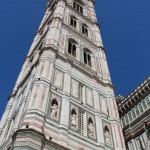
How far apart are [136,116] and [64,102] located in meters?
6.13

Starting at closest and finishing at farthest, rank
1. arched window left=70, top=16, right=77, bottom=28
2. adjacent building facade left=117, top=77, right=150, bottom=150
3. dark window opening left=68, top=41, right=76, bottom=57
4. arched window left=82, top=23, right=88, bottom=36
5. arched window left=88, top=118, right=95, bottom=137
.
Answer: arched window left=88, top=118, right=95, bottom=137 → adjacent building facade left=117, top=77, right=150, bottom=150 → dark window opening left=68, top=41, right=76, bottom=57 → arched window left=70, top=16, right=77, bottom=28 → arched window left=82, top=23, right=88, bottom=36

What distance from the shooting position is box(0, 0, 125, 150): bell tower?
10430mm

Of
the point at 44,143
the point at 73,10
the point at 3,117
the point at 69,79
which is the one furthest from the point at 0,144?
the point at 73,10

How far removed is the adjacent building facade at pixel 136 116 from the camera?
1505 centimetres

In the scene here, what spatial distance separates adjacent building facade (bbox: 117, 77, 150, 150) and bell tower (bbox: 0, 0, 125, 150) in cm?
187

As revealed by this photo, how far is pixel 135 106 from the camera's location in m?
17.5

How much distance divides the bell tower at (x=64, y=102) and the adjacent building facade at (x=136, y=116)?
187 cm

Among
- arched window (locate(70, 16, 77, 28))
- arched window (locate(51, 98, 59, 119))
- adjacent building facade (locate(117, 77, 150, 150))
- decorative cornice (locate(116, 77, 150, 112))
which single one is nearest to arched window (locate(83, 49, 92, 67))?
decorative cornice (locate(116, 77, 150, 112))

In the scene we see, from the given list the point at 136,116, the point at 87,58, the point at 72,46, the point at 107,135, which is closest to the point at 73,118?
the point at 107,135

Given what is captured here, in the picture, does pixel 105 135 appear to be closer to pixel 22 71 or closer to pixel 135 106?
pixel 135 106

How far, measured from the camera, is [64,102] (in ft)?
41.9

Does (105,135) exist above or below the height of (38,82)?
below

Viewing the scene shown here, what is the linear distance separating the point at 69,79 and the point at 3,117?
15.8 ft

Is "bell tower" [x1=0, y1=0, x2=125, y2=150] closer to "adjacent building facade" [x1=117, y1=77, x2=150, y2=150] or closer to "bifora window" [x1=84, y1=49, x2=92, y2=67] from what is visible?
"bifora window" [x1=84, y1=49, x2=92, y2=67]
